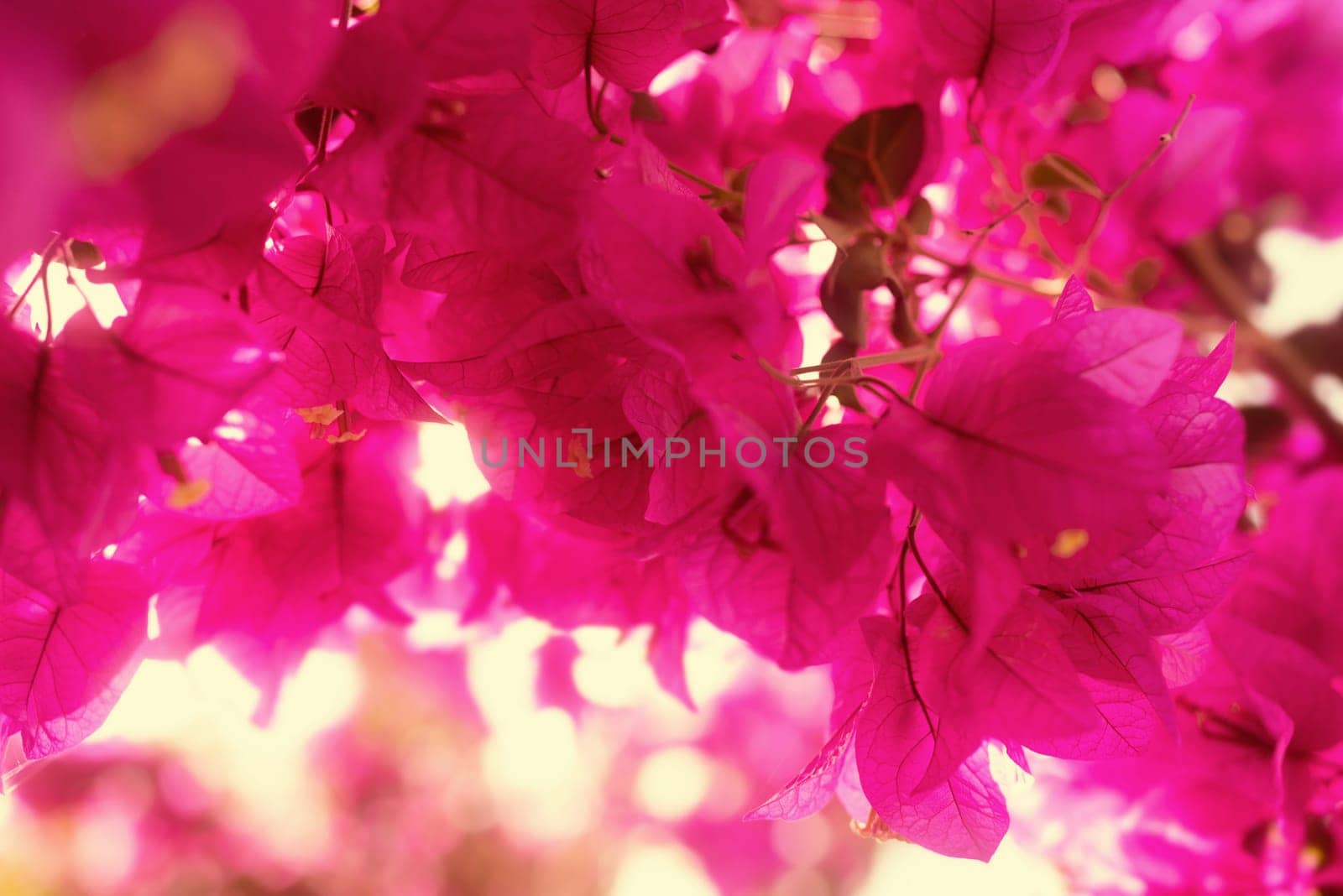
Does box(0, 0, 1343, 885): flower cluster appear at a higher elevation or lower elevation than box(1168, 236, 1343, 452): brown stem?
higher

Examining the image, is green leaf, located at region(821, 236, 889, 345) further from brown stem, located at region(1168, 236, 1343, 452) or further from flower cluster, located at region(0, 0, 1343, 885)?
brown stem, located at region(1168, 236, 1343, 452)

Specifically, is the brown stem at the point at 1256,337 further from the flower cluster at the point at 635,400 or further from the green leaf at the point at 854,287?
the green leaf at the point at 854,287

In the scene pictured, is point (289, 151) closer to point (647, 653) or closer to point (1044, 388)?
point (1044, 388)

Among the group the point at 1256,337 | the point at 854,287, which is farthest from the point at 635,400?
the point at 1256,337

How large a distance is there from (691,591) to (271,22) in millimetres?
230

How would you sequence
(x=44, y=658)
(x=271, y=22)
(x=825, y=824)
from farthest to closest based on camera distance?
(x=825, y=824) → (x=44, y=658) → (x=271, y=22)

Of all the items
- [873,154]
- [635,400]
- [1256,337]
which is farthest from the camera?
[1256,337]

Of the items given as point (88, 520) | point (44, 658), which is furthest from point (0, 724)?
point (88, 520)

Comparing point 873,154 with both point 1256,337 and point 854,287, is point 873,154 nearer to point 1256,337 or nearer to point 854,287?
point 854,287

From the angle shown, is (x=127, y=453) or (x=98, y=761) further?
(x=98, y=761)

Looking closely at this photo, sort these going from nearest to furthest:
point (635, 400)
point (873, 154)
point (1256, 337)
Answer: point (635, 400) < point (873, 154) < point (1256, 337)

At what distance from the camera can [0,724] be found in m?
0.43

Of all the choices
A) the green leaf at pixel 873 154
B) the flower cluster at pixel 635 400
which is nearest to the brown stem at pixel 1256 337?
the flower cluster at pixel 635 400

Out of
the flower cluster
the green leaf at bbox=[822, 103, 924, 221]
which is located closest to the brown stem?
the flower cluster
